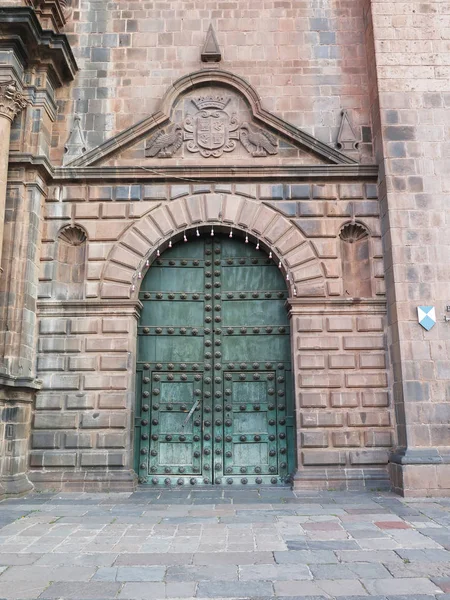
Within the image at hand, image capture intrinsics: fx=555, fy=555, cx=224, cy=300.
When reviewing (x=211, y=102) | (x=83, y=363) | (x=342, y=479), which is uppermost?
(x=211, y=102)

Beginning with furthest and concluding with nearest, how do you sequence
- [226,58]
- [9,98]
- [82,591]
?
[226,58] < [9,98] < [82,591]

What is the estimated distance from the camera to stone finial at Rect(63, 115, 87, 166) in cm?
1047

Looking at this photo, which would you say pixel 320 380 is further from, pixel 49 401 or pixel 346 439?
pixel 49 401

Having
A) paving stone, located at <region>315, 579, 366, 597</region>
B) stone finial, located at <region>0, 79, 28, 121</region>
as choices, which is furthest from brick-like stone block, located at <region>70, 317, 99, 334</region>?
paving stone, located at <region>315, 579, 366, 597</region>

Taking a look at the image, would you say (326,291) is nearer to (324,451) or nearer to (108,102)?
(324,451)

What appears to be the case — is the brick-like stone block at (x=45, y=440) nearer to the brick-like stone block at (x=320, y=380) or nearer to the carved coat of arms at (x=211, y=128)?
the brick-like stone block at (x=320, y=380)

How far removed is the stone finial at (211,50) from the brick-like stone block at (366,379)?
21.8 ft

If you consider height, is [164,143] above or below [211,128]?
below

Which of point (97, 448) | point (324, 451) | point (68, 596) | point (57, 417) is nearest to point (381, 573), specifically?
point (68, 596)

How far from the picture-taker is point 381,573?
472 centimetres

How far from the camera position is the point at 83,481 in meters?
9.02

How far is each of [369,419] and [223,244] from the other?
4075mm

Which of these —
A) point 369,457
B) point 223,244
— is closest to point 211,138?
point 223,244

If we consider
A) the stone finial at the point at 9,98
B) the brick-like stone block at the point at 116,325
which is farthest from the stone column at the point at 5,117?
the brick-like stone block at the point at 116,325
